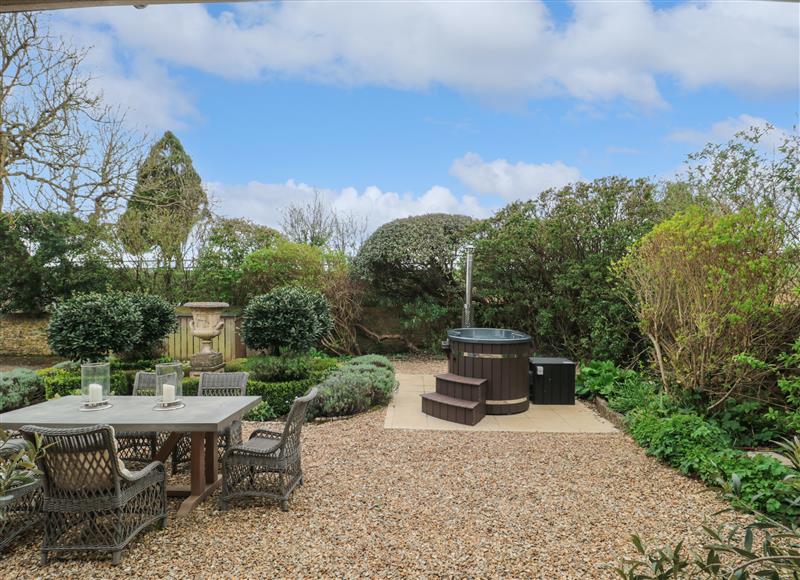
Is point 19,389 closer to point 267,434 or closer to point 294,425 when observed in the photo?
point 267,434

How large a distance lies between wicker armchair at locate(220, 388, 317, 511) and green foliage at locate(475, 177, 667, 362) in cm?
540

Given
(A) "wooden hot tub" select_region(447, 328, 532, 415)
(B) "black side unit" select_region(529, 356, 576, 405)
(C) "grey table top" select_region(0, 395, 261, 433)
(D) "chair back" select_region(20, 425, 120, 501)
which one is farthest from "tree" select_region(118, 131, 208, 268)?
(D) "chair back" select_region(20, 425, 120, 501)

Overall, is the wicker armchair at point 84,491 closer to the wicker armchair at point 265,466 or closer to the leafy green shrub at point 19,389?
the wicker armchair at point 265,466

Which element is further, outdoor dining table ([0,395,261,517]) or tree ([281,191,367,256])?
tree ([281,191,367,256])

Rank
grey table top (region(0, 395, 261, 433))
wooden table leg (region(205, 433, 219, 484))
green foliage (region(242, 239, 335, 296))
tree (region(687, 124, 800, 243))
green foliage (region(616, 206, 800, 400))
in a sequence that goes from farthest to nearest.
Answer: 1. green foliage (region(242, 239, 335, 296))
2. tree (region(687, 124, 800, 243))
3. green foliage (region(616, 206, 800, 400))
4. wooden table leg (region(205, 433, 219, 484))
5. grey table top (region(0, 395, 261, 433))

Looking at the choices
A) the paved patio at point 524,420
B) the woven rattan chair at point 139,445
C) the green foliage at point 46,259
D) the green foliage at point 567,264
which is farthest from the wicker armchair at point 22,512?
the green foliage at point 46,259

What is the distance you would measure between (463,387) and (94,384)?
3.93 meters

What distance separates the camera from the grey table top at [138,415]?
3.14m

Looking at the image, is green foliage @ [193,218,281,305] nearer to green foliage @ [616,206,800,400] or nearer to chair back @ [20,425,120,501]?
chair back @ [20,425,120,501]

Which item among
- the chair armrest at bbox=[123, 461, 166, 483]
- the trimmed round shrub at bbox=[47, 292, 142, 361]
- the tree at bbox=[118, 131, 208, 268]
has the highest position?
the tree at bbox=[118, 131, 208, 268]

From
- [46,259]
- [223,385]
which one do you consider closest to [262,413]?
[223,385]

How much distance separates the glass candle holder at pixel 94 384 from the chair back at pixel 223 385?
0.88 meters

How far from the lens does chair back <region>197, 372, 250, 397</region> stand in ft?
14.6

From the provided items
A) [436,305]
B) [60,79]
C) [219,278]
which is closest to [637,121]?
[436,305]
